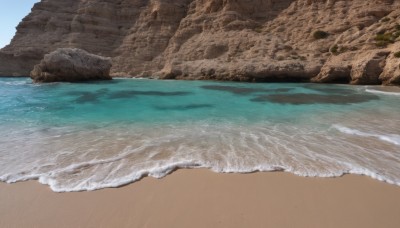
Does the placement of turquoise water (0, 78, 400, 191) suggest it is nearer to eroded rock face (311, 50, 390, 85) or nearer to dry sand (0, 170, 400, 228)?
dry sand (0, 170, 400, 228)

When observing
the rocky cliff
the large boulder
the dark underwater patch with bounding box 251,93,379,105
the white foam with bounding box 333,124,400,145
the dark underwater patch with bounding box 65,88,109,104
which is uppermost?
the rocky cliff

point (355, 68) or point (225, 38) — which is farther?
point (225, 38)

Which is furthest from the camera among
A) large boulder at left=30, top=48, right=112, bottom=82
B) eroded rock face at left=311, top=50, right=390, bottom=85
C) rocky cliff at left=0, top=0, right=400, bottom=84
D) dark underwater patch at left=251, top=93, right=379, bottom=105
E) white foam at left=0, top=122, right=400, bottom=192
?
large boulder at left=30, top=48, right=112, bottom=82

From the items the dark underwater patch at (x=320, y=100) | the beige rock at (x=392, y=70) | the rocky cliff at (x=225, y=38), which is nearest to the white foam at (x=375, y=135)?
the dark underwater patch at (x=320, y=100)

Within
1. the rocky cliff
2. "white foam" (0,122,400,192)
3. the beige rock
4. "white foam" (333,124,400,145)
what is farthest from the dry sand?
the rocky cliff

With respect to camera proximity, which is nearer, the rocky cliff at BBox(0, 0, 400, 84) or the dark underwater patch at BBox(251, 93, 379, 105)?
the dark underwater patch at BBox(251, 93, 379, 105)

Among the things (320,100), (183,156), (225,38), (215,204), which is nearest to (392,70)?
(320,100)

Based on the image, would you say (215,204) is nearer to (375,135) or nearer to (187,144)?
(187,144)
